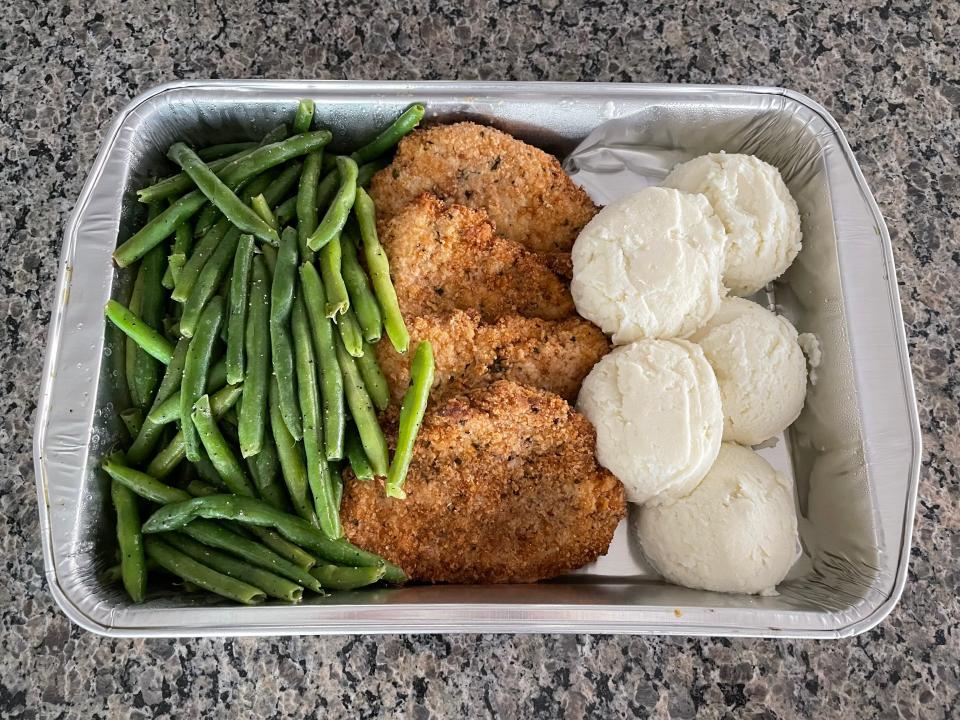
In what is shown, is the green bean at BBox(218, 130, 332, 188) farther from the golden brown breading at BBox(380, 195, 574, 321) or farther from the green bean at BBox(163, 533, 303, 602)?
the green bean at BBox(163, 533, 303, 602)

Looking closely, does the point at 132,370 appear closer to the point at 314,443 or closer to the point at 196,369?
the point at 196,369

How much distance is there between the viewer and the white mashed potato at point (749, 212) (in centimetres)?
220

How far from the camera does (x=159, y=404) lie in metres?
2.00

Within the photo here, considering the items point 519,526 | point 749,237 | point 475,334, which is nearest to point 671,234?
point 749,237

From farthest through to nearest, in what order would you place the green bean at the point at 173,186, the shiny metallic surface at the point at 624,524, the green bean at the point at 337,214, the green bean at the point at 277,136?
the green bean at the point at 277,136, the green bean at the point at 173,186, the green bean at the point at 337,214, the shiny metallic surface at the point at 624,524

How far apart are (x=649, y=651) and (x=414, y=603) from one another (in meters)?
0.73

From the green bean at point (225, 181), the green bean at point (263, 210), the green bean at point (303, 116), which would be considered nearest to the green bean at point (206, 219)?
the green bean at point (225, 181)

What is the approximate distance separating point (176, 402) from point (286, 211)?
0.64 meters

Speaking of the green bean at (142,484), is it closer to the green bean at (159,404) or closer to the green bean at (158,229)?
the green bean at (159,404)

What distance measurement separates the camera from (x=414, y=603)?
185cm

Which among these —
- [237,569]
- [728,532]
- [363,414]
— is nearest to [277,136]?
[363,414]

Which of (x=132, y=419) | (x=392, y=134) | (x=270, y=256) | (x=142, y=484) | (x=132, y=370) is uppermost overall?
(x=392, y=134)

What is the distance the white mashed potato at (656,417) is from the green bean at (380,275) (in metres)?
0.55

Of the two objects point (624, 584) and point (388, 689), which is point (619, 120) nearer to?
point (624, 584)
